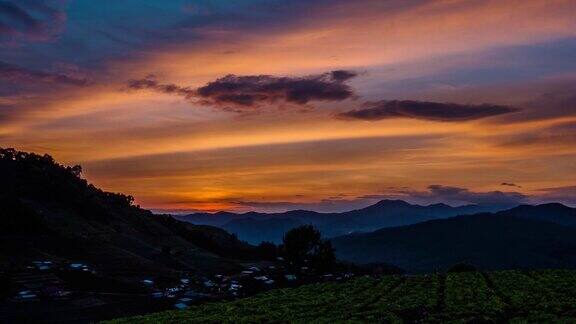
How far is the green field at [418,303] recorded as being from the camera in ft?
153

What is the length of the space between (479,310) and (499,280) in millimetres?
27340

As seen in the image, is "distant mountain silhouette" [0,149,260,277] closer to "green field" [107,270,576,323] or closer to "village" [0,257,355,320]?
"village" [0,257,355,320]

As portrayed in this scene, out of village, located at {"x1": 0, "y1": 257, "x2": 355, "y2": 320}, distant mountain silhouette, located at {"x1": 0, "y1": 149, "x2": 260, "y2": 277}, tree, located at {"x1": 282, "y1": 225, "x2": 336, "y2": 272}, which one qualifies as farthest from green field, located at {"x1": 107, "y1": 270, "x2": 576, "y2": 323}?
tree, located at {"x1": 282, "y1": 225, "x2": 336, "y2": 272}

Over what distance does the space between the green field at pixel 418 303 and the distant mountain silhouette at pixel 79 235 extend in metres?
52.7

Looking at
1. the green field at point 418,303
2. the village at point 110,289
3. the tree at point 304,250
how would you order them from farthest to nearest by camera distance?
the tree at point 304,250 < the village at point 110,289 < the green field at point 418,303

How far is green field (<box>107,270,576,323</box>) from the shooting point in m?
46.7

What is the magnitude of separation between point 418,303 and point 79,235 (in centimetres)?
10565

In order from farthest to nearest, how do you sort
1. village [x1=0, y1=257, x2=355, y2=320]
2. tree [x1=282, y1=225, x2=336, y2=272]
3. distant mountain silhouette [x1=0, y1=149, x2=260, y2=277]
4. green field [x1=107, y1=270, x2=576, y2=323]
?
tree [x1=282, y1=225, x2=336, y2=272], distant mountain silhouette [x1=0, y1=149, x2=260, y2=277], village [x1=0, y1=257, x2=355, y2=320], green field [x1=107, y1=270, x2=576, y2=323]

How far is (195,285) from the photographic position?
4016 inches

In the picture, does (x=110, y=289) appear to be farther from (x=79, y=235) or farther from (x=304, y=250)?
(x=304, y=250)

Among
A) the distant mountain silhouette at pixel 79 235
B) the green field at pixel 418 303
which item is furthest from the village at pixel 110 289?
the green field at pixel 418 303

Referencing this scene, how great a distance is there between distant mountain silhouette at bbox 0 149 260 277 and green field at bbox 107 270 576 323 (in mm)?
52739

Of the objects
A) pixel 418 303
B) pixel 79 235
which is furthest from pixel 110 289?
pixel 418 303

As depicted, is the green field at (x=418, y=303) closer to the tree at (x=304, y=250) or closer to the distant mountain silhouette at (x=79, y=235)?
the distant mountain silhouette at (x=79, y=235)
